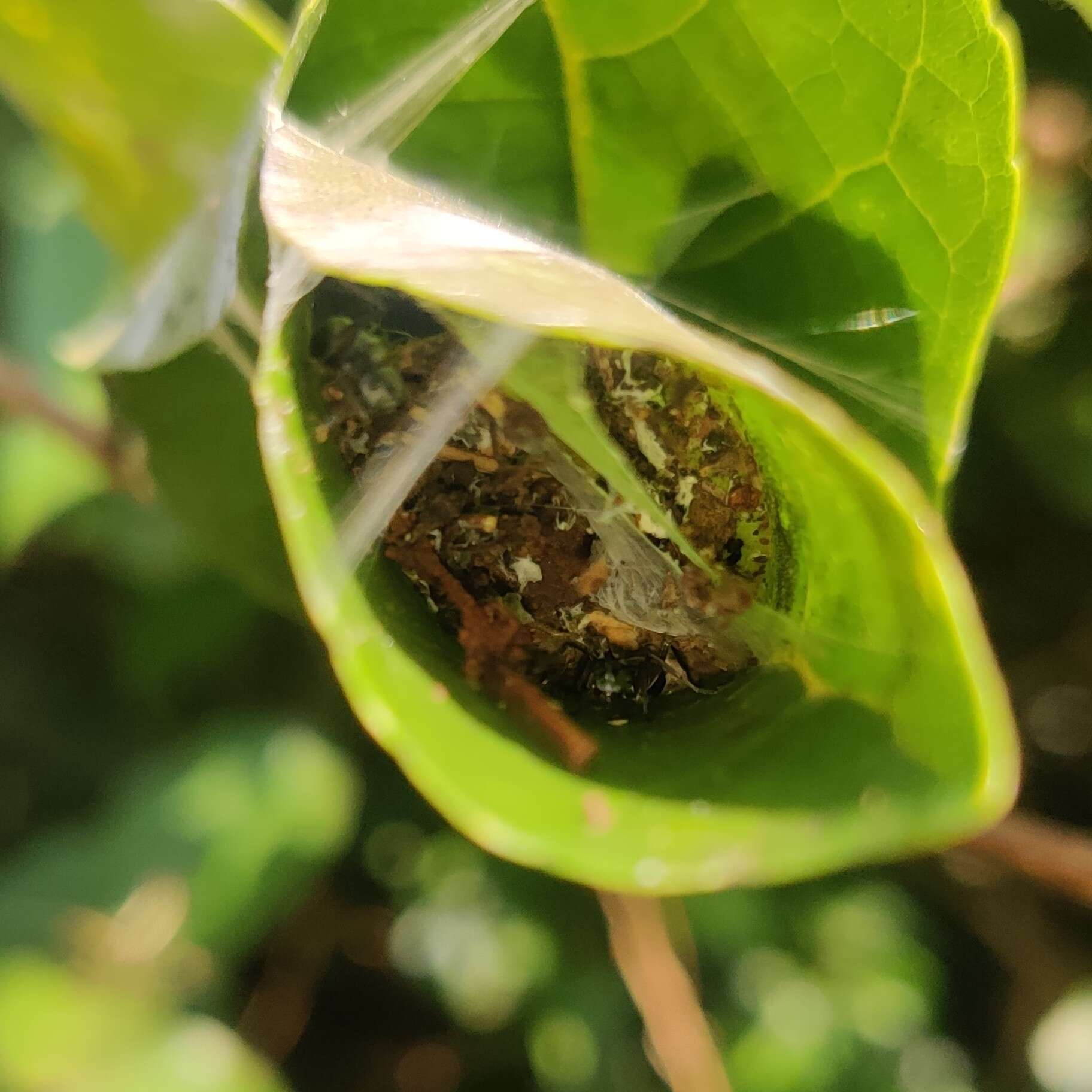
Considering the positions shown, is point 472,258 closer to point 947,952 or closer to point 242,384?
point 242,384

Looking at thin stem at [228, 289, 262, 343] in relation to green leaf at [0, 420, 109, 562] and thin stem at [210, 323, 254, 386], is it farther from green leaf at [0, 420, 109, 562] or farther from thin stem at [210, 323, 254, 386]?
green leaf at [0, 420, 109, 562]

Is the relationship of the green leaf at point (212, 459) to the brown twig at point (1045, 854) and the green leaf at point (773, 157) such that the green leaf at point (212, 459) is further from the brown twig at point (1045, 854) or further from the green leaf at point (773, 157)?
the brown twig at point (1045, 854)

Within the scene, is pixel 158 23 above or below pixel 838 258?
above

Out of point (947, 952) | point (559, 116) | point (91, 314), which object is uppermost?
point (559, 116)

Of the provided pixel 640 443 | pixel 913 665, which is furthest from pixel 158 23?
pixel 913 665

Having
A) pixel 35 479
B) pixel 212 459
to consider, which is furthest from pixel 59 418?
pixel 212 459
